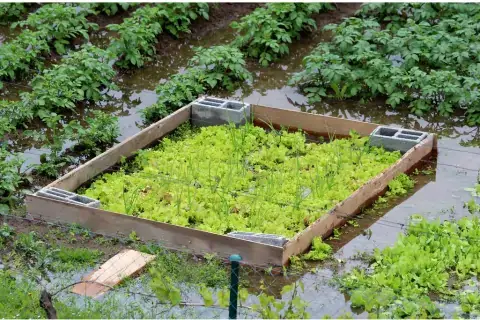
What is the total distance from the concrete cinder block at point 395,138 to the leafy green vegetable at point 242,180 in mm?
144

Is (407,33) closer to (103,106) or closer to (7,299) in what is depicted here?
(103,106)

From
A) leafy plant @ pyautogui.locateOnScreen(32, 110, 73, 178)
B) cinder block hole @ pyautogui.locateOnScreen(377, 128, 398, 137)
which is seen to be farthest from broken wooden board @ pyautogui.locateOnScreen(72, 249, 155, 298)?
cinder block hole @ pyautogui.locateOnScreen(377, 128, 398, 137)

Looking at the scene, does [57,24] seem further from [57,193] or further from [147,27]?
[57,193]

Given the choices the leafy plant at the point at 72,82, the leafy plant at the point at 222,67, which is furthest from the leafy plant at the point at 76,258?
the leafy plant at the point at 222,67

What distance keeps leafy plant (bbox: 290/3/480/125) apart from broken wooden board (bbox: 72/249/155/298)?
4.39m

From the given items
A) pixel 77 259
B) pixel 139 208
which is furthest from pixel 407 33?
pixel 77 259

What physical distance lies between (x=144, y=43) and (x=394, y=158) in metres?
4.18

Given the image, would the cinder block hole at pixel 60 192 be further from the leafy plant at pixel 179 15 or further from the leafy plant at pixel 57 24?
the leafy plant at pixel 179 15

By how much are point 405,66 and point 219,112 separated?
2.55 m

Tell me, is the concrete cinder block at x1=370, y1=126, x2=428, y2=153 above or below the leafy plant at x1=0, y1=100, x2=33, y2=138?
below

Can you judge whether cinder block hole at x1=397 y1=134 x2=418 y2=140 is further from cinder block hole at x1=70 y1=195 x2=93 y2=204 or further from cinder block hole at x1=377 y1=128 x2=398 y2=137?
cinder block hole at x1=70 y1=195 x2=93 y2=204

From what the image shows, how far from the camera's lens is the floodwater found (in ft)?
30.1

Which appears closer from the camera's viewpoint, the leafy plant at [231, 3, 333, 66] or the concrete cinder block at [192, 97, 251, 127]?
the concrete cinder block at [192, 97, 251, 127]

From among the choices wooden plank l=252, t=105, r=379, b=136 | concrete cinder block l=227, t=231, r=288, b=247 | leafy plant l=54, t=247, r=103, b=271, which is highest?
concrete cinder block l=227, t=231, r=288, b=247
